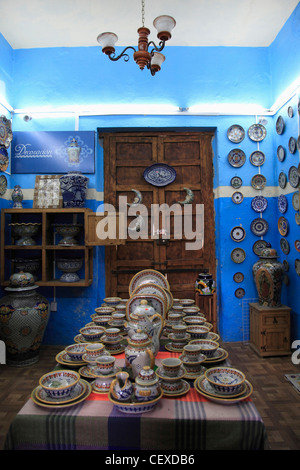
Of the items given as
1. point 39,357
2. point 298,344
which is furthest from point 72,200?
point 298,344

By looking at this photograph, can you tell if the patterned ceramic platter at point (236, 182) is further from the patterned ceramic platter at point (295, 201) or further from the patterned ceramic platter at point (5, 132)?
the patterned ceramic platter at point (5, 132)

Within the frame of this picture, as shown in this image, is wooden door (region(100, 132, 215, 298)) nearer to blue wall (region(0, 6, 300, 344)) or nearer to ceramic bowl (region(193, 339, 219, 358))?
blue wall (region(0, 6, 300, 344))

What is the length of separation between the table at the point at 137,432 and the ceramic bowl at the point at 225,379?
114mm

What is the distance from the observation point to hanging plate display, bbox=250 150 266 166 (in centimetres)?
430

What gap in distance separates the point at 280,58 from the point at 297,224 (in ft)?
7.00

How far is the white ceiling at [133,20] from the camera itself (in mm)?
3594

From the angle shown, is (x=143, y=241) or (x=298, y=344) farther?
(x=143, y=241)

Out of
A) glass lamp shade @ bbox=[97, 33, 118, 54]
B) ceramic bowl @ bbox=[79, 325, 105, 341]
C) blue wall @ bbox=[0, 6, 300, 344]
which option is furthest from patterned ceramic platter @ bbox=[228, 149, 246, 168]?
ceramic bowl @ bbox=[79, 325, 105, 341]

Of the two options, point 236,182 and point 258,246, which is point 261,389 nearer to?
point 258,246

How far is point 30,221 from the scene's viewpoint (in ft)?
13.9

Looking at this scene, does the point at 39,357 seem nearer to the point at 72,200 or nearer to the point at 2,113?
the point at 72,200

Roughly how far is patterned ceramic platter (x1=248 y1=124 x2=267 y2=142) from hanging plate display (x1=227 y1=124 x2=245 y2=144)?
104mm

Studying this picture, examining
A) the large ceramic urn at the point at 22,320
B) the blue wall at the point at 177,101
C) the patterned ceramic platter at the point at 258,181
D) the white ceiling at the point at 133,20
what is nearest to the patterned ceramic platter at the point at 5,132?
the blue wall at the point at 177,101
